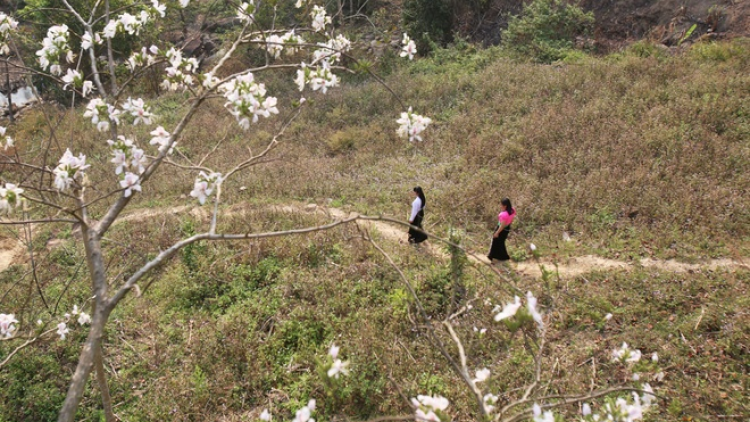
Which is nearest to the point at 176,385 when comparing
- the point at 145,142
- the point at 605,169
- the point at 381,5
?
the point at 605,169

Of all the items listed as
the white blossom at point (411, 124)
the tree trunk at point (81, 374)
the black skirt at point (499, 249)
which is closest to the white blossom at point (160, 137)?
the tree trunk at point (81, 374)

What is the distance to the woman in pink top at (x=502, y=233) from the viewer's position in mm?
6691

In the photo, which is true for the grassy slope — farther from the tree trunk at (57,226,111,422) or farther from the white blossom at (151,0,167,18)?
the tree trunk at (57,226,111,422)

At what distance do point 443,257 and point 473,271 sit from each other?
0.73 m

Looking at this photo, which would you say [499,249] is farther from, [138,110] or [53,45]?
[53,45]

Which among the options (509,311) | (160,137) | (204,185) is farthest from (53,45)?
(509,311)

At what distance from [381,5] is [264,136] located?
11531 millimetres

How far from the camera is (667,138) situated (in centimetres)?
895

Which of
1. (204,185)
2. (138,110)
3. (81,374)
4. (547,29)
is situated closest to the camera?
(81,374)

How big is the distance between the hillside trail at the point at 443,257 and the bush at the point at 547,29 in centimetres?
995

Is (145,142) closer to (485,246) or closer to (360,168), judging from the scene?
(360,168)

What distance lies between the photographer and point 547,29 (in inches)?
600

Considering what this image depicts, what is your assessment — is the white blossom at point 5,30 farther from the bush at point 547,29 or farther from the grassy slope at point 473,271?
the bush at point 547,29

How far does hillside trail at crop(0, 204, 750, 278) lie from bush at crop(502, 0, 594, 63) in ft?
32.7
